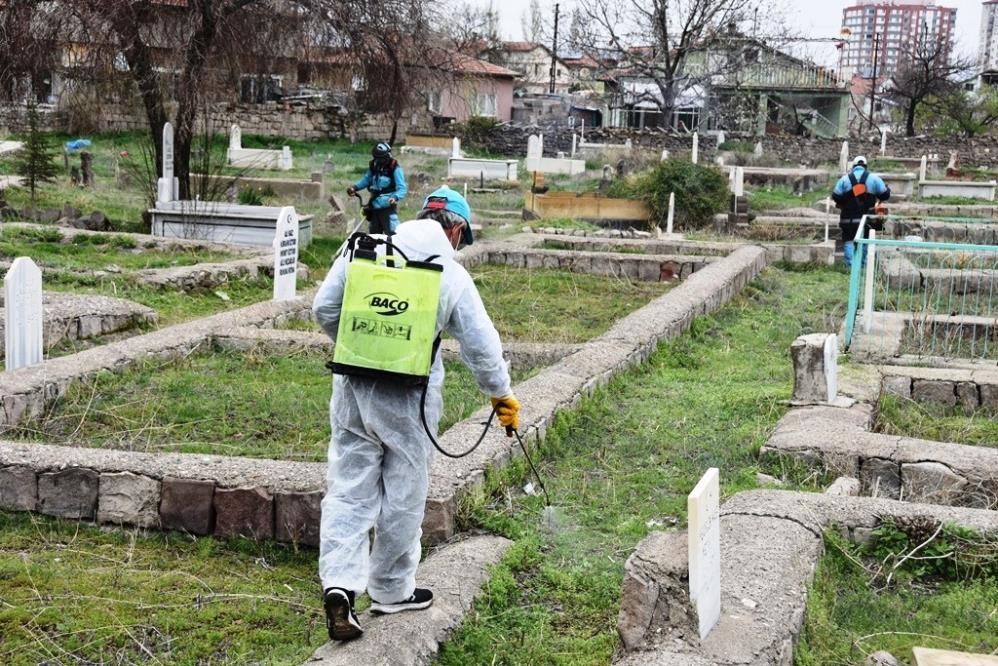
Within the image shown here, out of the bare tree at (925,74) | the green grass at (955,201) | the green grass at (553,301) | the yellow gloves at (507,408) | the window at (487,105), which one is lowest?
the green grass at (553,301)

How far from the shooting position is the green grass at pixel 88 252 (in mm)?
13570

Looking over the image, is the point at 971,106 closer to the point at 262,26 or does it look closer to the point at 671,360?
the point at 262,26

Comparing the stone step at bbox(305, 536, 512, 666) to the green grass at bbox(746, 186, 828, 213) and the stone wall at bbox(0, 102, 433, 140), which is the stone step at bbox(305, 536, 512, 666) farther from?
the stone wall at bbox(0, 102, 433, 140)

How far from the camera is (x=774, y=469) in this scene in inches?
264

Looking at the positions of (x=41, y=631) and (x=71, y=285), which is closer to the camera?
(x=41, y=631)

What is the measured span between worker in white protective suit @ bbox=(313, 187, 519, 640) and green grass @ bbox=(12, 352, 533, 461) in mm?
2090

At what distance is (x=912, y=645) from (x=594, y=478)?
88.6 inches

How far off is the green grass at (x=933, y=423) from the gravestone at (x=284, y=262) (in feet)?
18.2

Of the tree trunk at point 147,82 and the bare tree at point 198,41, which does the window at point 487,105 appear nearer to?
the bare tree at point 198,41

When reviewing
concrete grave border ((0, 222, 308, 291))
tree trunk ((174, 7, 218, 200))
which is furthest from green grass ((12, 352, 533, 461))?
tree trunk ((174, 7, 218, 200))

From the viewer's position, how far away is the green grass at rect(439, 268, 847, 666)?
470 cm

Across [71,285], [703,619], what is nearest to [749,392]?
[703,619]

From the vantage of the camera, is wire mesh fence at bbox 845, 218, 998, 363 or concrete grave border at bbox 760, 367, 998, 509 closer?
concrete grave border at bbox 760, 367, 998, 509

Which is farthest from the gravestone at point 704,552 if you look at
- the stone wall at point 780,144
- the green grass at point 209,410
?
the stone wall at point 780,144
